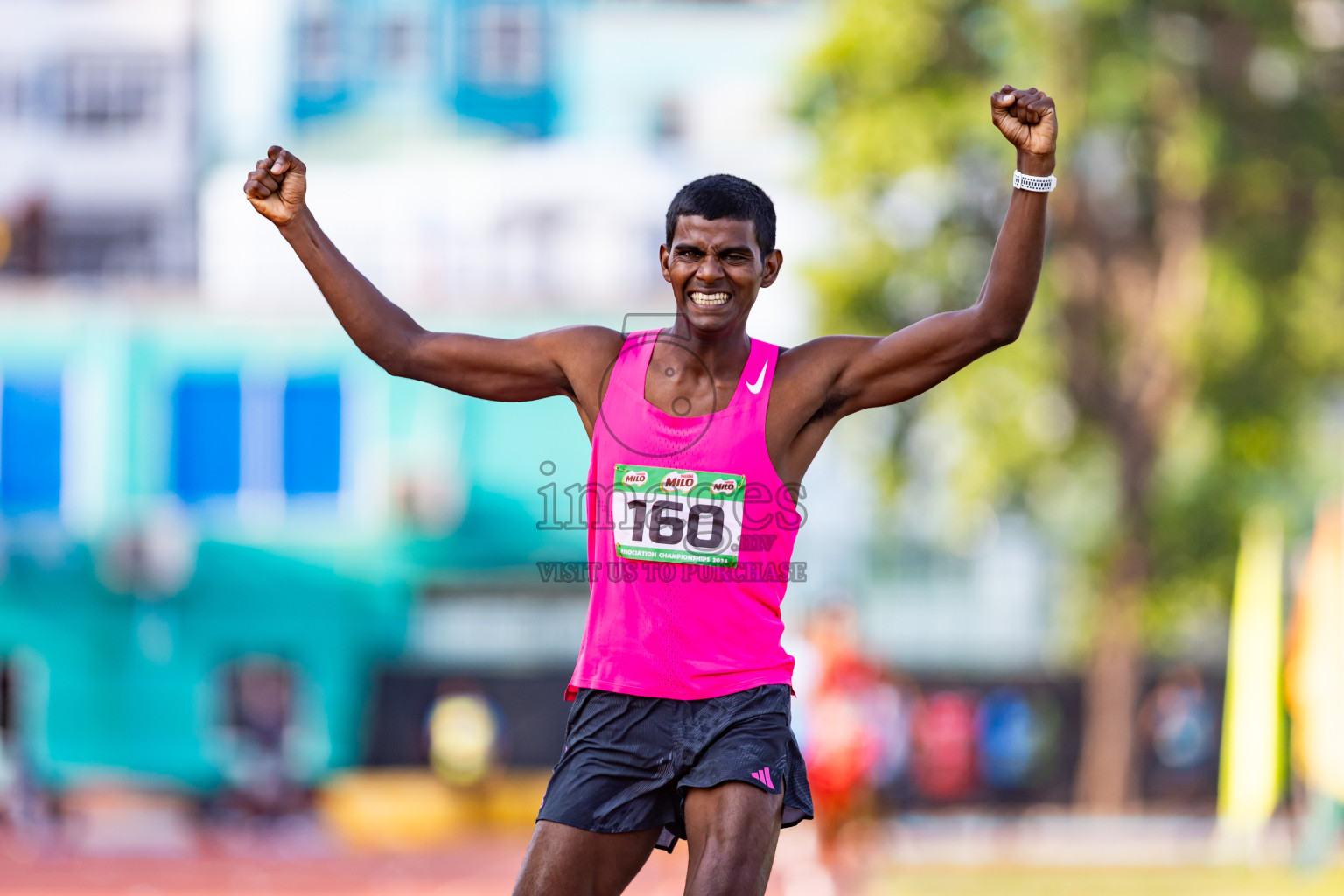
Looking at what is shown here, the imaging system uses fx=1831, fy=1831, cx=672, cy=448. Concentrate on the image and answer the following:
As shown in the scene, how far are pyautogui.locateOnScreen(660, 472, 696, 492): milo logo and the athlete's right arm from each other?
32 centimetres

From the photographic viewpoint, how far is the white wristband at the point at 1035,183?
4.17 m

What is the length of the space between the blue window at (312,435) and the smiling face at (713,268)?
72.5 feet

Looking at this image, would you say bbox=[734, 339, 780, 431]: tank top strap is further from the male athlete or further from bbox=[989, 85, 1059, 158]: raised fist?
bbox=[989, 85, 1059, 158]: raised fist

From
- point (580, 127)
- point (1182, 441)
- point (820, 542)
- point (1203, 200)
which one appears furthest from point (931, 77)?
point (580, 127)

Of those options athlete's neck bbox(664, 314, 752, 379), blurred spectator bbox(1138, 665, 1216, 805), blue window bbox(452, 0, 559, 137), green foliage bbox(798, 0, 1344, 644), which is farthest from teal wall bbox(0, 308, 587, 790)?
athlete's neck bbox(664, 314, 752, 379)

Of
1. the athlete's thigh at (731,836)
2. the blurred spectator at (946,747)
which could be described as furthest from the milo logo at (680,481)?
the blurred spectator at (946,747)

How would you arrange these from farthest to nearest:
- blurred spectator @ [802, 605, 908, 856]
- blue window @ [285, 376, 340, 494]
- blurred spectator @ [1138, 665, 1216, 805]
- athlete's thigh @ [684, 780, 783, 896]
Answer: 1. blue window @ [285, 376, 340, 494]
2. blurred spectator @ [1138, 665, 1216, 805]
3. blurred spectator @ [802, 605, 908, 856]
4. athlete's thigh @ [684, 780, 783, 896]

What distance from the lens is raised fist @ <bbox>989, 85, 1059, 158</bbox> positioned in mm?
4121

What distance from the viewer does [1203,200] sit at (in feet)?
67.2

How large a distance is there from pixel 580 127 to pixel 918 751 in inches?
523

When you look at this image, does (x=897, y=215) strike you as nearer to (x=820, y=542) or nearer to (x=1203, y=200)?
(x=1203, y=200)

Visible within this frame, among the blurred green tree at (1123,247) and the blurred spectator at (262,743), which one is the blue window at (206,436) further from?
the blurred green tree at (1123,247)

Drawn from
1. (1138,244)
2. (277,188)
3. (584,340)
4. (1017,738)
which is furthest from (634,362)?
(1017,738)

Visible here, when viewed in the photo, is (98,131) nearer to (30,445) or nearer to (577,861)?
(30,445)
